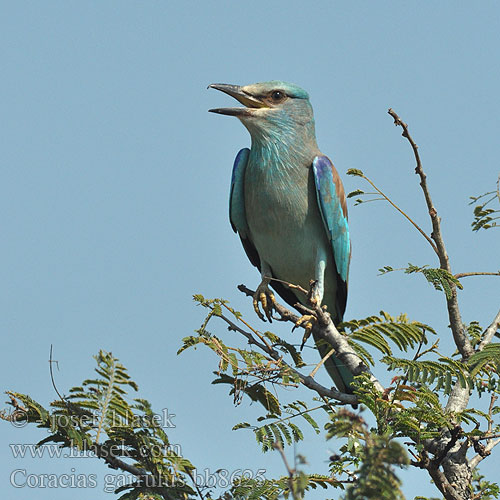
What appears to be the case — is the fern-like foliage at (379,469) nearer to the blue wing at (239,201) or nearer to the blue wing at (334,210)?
the blue wing at (334,210)

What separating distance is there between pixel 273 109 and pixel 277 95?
169mm

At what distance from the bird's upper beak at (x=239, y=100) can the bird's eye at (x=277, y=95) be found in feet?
0.39

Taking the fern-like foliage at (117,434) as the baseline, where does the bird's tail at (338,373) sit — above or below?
above

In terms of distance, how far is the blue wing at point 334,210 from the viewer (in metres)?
7.09

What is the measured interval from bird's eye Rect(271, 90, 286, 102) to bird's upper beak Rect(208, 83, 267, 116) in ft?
0.39

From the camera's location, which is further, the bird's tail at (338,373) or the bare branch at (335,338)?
the bird's tail at (338,373)

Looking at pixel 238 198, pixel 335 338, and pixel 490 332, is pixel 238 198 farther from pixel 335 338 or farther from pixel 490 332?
pixel 490 332

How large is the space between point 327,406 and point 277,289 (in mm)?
2564

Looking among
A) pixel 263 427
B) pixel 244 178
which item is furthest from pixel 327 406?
pixel 244 178

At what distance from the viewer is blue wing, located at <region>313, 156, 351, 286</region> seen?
7.09m

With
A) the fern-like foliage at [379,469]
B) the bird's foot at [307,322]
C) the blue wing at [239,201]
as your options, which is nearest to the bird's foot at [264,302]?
the bird's foot at [307,322]

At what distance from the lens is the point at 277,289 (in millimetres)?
7703

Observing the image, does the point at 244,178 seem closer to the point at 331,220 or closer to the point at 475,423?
the point at 331,220

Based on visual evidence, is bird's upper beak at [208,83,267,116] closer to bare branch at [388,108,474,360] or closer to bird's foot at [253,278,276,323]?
bird's foot at [253,278,276,323]
